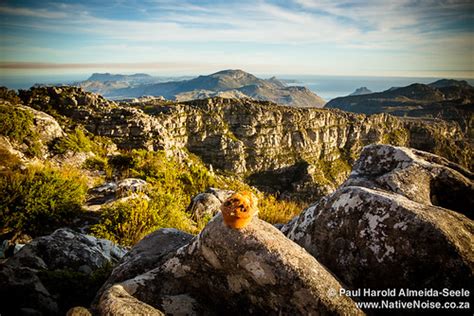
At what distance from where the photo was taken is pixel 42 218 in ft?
26.9

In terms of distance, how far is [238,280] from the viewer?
4102 millimetres

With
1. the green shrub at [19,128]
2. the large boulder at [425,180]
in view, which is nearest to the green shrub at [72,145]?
the green shrub at [19,128]

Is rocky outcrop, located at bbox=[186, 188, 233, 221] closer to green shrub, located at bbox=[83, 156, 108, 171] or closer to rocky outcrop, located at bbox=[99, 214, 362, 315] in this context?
green shrub, located at bbox=[83, 156, 108, 171]

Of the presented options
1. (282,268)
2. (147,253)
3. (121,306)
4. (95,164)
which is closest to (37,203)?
(147,253)

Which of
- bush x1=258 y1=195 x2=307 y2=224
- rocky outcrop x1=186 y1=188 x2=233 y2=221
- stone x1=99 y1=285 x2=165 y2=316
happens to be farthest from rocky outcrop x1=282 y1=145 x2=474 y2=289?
rocky outcrop x1=186 y1=188 x2=233 y2=221

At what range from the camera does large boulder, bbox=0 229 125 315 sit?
4.19 meters

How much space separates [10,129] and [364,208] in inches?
647

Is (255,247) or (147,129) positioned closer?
(255,247)

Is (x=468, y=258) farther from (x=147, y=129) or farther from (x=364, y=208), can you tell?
(x=147, y=129)

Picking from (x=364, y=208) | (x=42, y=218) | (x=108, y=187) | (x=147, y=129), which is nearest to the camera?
(x=364, y=208)

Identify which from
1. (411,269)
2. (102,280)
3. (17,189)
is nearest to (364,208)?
(411,269)

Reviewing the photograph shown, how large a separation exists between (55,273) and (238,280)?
3.48m

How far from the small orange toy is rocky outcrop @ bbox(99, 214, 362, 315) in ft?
0.53

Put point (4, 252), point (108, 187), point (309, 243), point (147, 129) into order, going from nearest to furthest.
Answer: point (309, 243)
point (4, 252)
point (108, 187)
point (147, 129)
